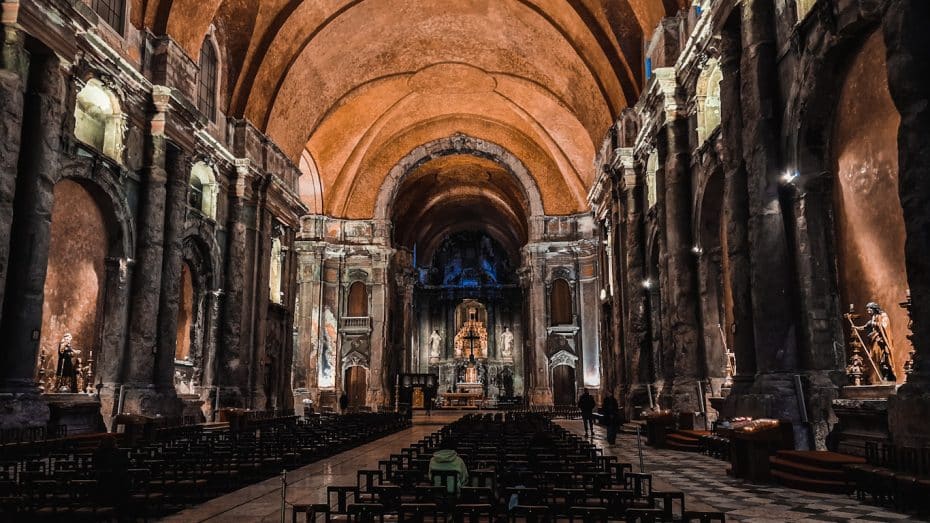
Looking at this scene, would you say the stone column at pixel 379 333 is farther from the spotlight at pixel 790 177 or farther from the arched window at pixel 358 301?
the spotlight at pixel 790 177

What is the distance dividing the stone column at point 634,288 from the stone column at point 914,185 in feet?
44.7

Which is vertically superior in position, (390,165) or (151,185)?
(390,165)

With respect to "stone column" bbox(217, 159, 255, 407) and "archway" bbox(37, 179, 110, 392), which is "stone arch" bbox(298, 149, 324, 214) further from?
"archway" bbox(37, 179, 110, 392)

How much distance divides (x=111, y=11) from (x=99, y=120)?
2.66m

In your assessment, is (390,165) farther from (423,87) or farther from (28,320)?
(28,320)

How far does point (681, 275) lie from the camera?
17516 millimetres

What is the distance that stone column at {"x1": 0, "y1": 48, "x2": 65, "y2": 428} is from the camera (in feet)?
42.0

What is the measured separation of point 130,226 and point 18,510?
12.6 m

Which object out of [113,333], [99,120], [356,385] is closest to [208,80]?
[99,120]

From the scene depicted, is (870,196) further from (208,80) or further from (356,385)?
(356,385)

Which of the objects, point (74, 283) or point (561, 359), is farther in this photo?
point (561, 359)

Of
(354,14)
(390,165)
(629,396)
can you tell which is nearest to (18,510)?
(629,396)

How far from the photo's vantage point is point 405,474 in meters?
7.63

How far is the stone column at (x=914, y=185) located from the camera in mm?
7574
